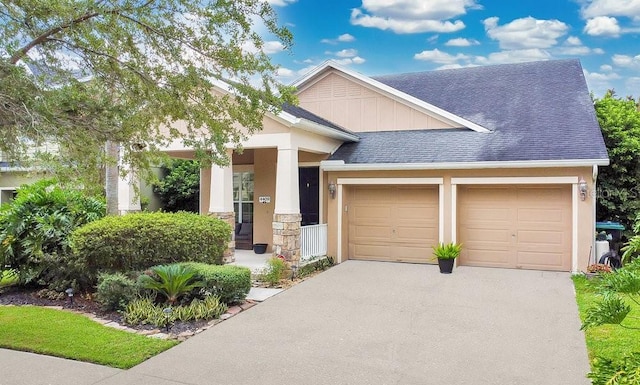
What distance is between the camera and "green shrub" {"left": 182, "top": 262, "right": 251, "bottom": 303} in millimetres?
8016

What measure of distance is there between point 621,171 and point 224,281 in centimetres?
1270

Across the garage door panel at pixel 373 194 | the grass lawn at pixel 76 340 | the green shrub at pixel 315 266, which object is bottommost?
the grass lawn at pixel 76 340

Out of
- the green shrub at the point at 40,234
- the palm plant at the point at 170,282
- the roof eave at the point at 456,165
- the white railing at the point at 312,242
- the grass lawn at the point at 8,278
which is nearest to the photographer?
the palm plant at the point at 170,282

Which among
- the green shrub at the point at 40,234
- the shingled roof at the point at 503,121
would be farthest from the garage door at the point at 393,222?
the green shrub at the point at 40,234

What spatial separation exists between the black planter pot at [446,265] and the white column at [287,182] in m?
3.78

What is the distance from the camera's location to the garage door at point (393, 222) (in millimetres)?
12734

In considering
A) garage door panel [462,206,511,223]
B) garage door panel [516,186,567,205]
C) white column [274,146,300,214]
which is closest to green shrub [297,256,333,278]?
white column [274,146,300,214]

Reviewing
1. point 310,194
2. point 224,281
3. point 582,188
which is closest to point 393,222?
point 310,194

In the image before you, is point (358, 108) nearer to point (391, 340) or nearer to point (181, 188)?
point (181, 188)

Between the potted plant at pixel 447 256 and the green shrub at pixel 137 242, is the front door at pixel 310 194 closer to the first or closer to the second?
the potted plant at pixel 447 256

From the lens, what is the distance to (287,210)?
11.0m

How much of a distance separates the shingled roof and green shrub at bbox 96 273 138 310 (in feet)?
22.9

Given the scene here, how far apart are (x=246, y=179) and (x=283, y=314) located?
820 centimetres

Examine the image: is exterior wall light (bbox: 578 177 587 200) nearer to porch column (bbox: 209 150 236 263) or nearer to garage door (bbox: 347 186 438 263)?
garage door (bbox: 347 186 438 263)
